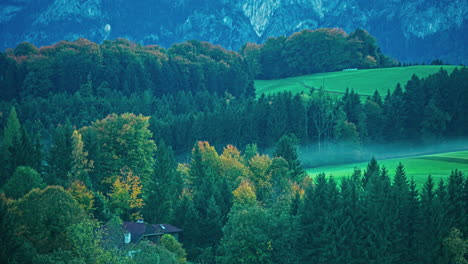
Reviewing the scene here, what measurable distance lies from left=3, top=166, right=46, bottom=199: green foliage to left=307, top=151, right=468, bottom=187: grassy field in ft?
122

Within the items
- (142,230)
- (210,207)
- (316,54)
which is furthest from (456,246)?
(316,54)

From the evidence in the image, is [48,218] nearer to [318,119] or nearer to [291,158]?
[291,158]

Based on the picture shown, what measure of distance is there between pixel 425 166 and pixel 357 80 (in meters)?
60.4

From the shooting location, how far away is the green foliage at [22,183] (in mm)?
60656

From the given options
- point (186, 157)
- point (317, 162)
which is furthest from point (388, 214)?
point (186, 157)

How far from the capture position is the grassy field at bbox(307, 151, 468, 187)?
7594 cm

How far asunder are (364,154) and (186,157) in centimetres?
2846

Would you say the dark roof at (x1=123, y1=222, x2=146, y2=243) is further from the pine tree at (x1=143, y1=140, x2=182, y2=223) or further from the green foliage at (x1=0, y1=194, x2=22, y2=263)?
the green foliage at (x1=0, y1=194, x2=22, y2=263)

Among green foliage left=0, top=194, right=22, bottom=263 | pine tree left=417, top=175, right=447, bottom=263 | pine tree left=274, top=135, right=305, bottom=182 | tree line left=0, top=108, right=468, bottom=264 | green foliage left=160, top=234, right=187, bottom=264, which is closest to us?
green foliage left=0, top=194, right=22, bottom=263

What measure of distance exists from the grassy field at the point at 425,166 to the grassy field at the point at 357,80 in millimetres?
37761

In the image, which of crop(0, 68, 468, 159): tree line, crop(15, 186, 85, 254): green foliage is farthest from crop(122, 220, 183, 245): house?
crop(0, 68, 468, 159): tree line

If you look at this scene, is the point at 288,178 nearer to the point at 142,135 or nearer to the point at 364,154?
the point at 142,135

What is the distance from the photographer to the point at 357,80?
14138 centimetres

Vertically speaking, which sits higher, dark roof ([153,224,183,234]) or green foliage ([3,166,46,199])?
green foliage ([3,166,46,199])
